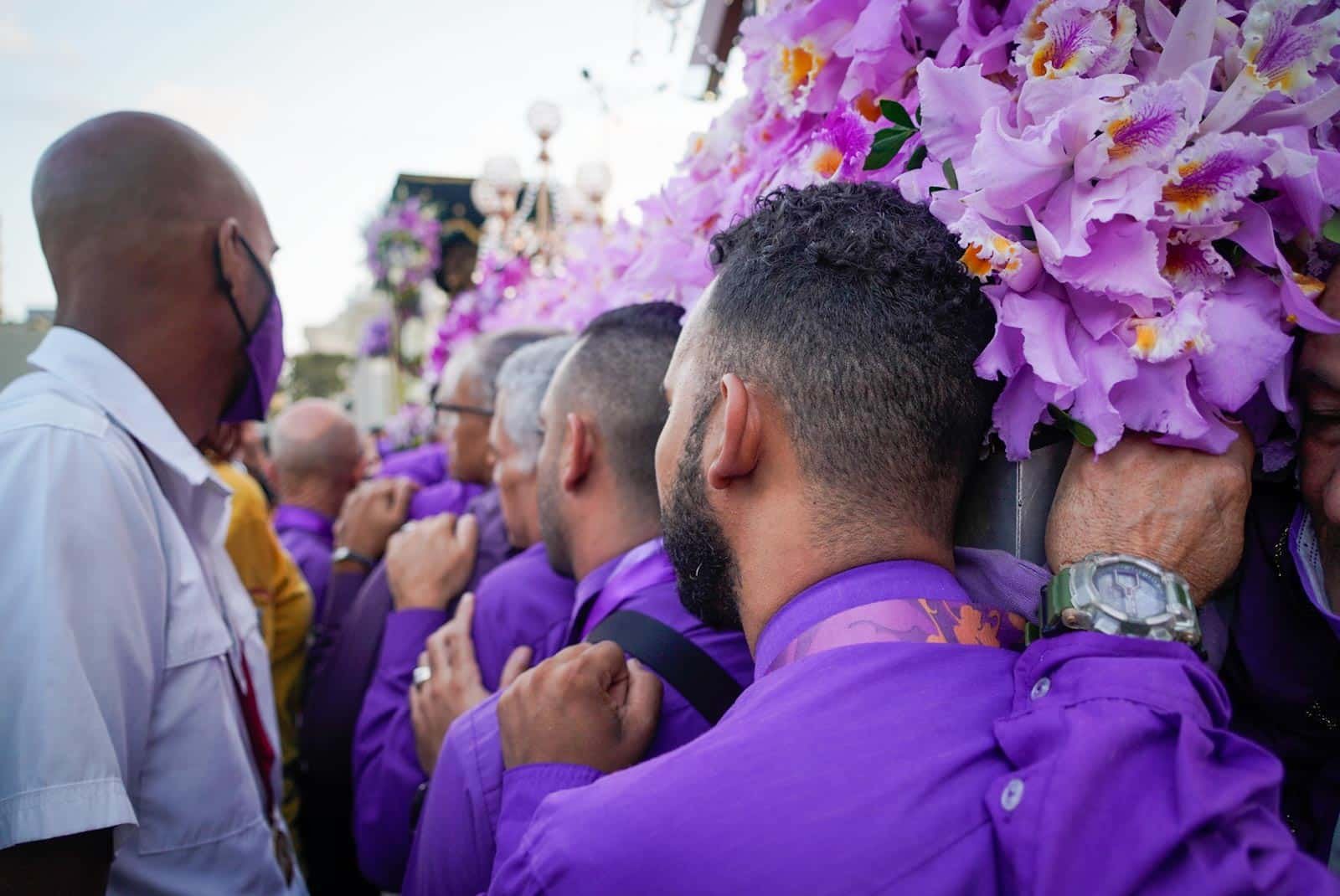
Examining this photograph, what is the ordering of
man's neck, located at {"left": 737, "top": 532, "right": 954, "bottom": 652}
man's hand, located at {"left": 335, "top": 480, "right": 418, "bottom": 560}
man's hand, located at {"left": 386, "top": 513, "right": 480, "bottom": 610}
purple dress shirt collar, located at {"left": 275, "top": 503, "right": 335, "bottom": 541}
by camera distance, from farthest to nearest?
purple dress shirt collar, located at {"left": 275, "top": 503, "right": 335, "bottom": 541}
man's hand, located at {"left": 335, "top": 480, "right": 418, "bottom": 560}
man's hand, located at {"left": 386, "top": 513, "right": 480, "bottom": 610}
man's neck, located at {"left": 737, "top": 532, "right": 954, "bottom": 652}

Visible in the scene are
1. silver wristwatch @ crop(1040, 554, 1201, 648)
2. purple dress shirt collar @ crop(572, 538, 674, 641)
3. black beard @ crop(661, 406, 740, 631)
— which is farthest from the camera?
purple dress shirt collar @ crop(572, 538, 674, 641)

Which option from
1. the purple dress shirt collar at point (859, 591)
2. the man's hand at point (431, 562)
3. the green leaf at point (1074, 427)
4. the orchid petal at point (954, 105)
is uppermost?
the orchid petal at point (954, 105)

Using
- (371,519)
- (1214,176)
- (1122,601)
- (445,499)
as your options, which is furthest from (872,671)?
(445,499)

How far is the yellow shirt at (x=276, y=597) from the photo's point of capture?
3252mm

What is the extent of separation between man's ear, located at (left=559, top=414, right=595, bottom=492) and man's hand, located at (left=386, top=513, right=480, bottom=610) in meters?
0.94

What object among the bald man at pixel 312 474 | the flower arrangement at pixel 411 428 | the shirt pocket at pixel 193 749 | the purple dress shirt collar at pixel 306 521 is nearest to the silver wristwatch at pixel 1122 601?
the shirt pocket at pixel 193 749

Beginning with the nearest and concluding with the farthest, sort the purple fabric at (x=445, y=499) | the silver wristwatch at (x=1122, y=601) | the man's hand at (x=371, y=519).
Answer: the silver wristwatch at (x=1122, y=601)
the man's hand at (x=371, y=519)
the purple fabric at (x=445, y=499)

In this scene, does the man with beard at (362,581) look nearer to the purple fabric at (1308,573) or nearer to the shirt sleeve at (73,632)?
the shirt sleeve at (73,632)

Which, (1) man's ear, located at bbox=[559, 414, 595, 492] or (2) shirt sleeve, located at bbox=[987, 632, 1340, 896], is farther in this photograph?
(1) man's ear, located at bbox=[559, 414, 595, 492]

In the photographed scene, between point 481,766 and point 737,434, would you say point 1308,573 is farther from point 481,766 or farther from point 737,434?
point 481,766

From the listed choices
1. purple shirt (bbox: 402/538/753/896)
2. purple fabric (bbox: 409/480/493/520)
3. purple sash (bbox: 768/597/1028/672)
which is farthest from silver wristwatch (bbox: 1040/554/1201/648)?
purple fabric (bbox: 409/480/493/520)

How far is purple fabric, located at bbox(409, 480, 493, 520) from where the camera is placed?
4.29 m

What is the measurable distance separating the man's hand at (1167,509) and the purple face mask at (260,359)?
6.88 ft

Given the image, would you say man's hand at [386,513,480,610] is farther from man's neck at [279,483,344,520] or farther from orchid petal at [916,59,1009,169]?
orchid petal at [916,59,1009,169]
